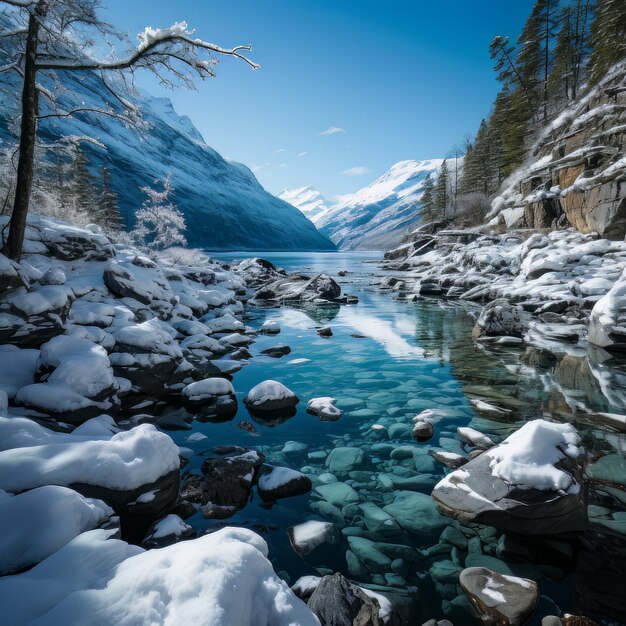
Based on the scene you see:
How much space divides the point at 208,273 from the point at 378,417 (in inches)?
740

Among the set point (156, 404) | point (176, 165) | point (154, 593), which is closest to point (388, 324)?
point (156, 404)

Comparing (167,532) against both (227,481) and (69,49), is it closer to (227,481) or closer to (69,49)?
(227,481)

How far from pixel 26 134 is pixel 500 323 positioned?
14.5 metres

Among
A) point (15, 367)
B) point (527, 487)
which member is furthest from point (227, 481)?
point (15, 367)

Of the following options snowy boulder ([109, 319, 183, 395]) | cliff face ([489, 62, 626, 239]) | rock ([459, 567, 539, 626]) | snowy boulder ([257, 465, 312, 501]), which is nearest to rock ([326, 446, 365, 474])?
snowy boulder ([257, 465, 312, 501])

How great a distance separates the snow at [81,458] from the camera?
3096 millimetres

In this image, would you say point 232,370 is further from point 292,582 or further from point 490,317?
point 490,317

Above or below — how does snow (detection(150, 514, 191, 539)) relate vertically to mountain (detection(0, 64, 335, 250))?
below

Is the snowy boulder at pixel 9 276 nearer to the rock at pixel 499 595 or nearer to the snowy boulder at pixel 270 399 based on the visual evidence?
the snowy boulder at pixel 270 399

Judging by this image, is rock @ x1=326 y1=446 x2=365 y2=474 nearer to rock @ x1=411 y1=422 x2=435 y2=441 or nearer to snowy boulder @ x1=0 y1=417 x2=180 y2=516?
rock @ x1=411 y1=422 x2=435 y2=441

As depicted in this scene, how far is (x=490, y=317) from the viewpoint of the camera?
12.4m

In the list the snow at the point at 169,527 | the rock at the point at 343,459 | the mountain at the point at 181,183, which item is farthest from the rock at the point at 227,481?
the mountain at the point at 181,183

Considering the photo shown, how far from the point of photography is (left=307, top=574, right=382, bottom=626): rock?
7.91 ft

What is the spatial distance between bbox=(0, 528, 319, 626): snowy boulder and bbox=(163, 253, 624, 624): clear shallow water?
142 cm
